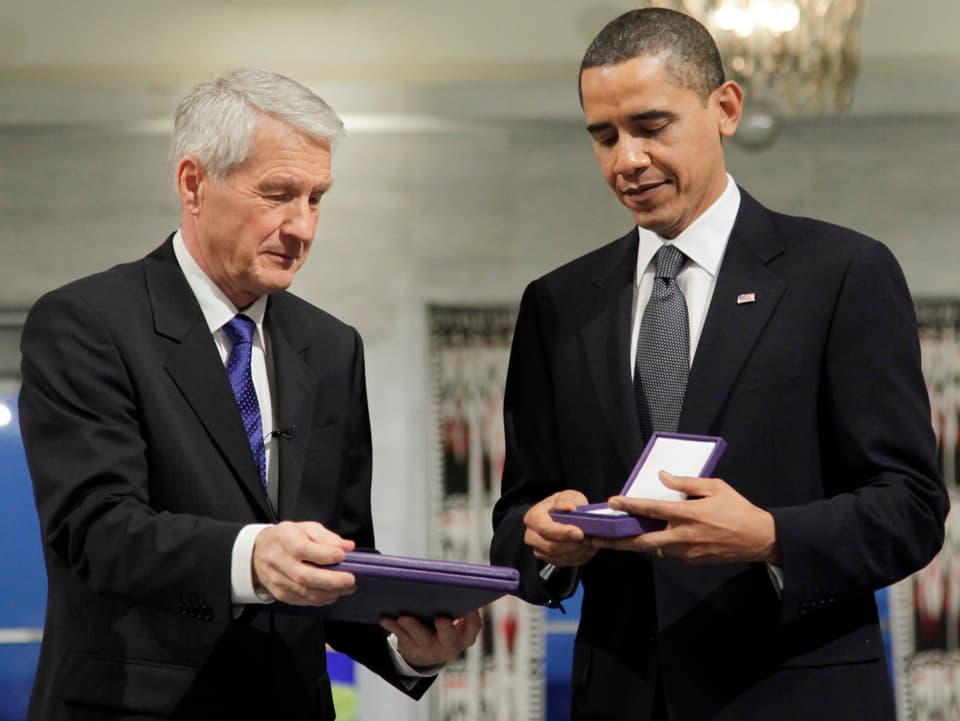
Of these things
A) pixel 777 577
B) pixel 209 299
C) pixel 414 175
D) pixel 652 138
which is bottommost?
pixel 777 577

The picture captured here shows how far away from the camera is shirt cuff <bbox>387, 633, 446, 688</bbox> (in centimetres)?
216

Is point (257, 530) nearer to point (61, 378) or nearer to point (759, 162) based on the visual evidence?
point (61, 378)

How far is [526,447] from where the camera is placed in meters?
2.29

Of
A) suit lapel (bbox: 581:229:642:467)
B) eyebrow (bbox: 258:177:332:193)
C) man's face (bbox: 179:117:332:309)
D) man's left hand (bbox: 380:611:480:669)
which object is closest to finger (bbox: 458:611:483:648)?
man's left hand (bbox: 380:611:480:669)

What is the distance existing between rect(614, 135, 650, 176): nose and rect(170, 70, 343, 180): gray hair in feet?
1.43

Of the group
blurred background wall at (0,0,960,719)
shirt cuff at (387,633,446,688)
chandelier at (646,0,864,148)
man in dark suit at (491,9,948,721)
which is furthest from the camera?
blurred background wall at (0,0,960,719)

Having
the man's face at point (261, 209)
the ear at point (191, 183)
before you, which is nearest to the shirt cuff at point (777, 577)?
the man's face at point (261, 209)

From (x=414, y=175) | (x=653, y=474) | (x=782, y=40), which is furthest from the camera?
(x=414, y=175)

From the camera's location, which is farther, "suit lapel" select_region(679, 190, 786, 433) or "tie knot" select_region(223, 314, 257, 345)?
"tie knot" select_region(223, 314, 257, 345)

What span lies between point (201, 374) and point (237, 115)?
385 millimetres

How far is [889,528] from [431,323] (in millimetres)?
3621

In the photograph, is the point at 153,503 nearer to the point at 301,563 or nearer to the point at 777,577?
the point at 301,563

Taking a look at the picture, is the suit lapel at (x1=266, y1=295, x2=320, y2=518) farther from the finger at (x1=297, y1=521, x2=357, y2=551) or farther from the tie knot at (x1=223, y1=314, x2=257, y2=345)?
the finger at (x1=297, y1=521, x2=357, y2=551)

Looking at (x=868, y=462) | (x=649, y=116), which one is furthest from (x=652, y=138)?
(x=868, y=462)
